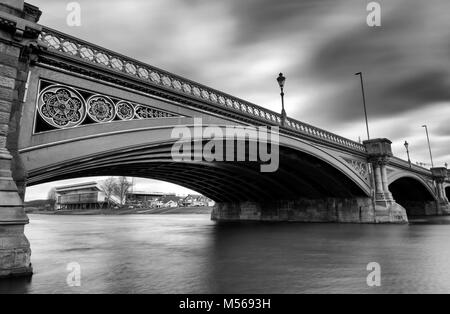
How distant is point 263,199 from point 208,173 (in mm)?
10856

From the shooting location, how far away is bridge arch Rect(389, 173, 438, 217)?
48125mm

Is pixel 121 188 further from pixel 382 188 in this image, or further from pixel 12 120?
pixel 12 120

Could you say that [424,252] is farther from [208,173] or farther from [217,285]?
[208,173]

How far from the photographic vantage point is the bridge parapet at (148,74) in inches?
375

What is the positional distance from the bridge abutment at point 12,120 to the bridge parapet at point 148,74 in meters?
1.10

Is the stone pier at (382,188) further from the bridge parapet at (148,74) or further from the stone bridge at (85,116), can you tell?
the bridge parapet at (148,74)

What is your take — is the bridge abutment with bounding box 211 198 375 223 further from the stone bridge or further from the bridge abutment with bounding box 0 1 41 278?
the bridge abutment with bounding box 0 1 41 278

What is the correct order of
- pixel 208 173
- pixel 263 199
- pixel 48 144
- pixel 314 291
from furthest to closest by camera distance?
pixel 263 199, pixel 208 173, pixel 48 144, pixel 314 291

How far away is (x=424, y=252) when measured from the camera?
1025cm

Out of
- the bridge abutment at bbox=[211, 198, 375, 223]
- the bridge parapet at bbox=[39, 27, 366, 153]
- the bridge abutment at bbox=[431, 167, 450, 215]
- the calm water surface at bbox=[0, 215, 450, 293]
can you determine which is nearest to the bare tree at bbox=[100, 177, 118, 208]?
the bridge abutment at bbox=[211, 198, 375, 223]

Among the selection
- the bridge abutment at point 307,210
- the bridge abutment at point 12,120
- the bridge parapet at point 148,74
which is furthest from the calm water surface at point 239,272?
the bridge abutment at point 307,210

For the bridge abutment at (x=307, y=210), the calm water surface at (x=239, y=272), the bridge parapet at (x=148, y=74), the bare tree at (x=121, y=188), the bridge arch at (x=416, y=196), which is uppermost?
the bare tree at (x=121, y=188)

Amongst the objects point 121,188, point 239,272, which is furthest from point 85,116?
point 121,188
